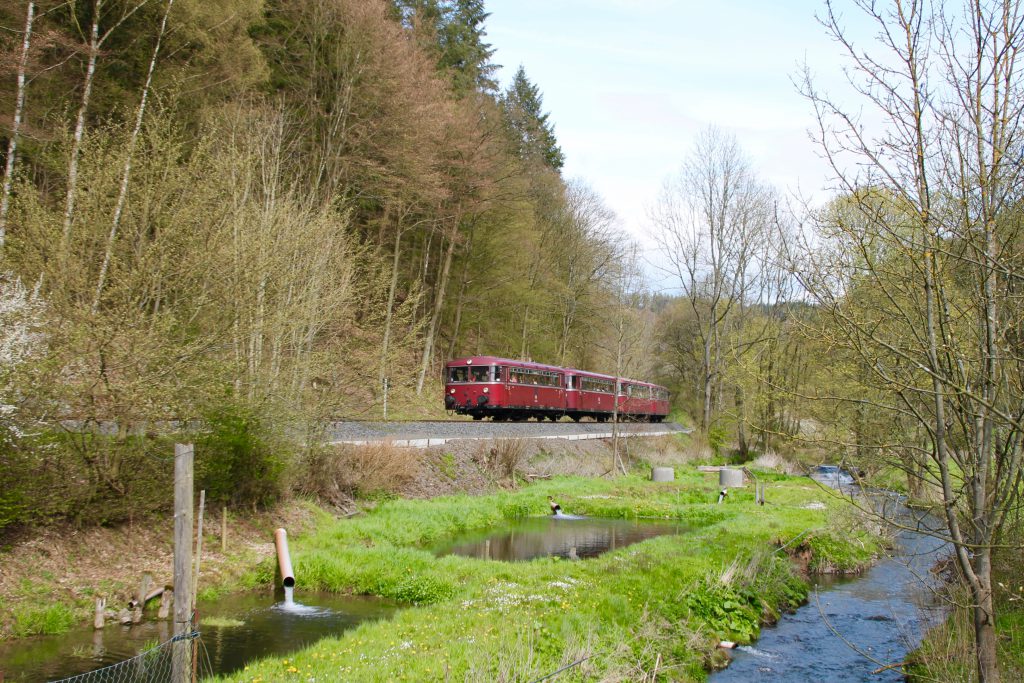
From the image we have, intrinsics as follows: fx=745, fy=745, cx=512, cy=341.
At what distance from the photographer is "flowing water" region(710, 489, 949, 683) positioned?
898cm

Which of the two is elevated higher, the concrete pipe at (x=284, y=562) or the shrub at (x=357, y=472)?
the shrub at (x=357, y=472)

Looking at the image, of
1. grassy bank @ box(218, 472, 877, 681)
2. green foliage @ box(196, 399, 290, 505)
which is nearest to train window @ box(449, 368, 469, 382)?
grassy bank @ box(218, 472, 877, 681)

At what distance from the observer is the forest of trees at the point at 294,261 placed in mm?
5359

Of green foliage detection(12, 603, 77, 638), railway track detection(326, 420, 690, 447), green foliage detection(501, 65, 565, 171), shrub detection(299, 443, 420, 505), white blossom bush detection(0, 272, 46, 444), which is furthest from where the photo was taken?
green foliage detection(501, 65, 565, 171)

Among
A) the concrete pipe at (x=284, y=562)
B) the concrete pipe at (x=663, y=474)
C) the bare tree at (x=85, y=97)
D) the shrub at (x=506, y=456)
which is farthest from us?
the concrete pipe at (x=663, y=474)

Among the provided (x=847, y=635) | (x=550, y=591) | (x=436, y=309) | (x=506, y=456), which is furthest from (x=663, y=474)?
(x=550, y=591)

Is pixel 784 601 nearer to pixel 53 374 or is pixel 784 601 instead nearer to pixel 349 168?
pixel 53 374

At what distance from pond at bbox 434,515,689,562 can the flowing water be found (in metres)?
4.24

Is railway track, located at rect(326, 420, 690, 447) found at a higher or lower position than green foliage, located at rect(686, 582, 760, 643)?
higher

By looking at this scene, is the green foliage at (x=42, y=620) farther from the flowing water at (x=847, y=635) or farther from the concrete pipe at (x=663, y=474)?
the concrete pipe at (x=663, y=474)

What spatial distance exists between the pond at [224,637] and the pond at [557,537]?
332 centimetres

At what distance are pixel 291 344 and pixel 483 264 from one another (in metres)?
19.8

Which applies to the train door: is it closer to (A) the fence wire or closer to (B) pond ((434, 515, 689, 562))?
(B) pond ((434, 515, 689, 562))

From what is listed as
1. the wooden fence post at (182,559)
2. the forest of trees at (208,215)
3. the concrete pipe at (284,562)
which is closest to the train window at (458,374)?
the forest of trees at (208,215)
